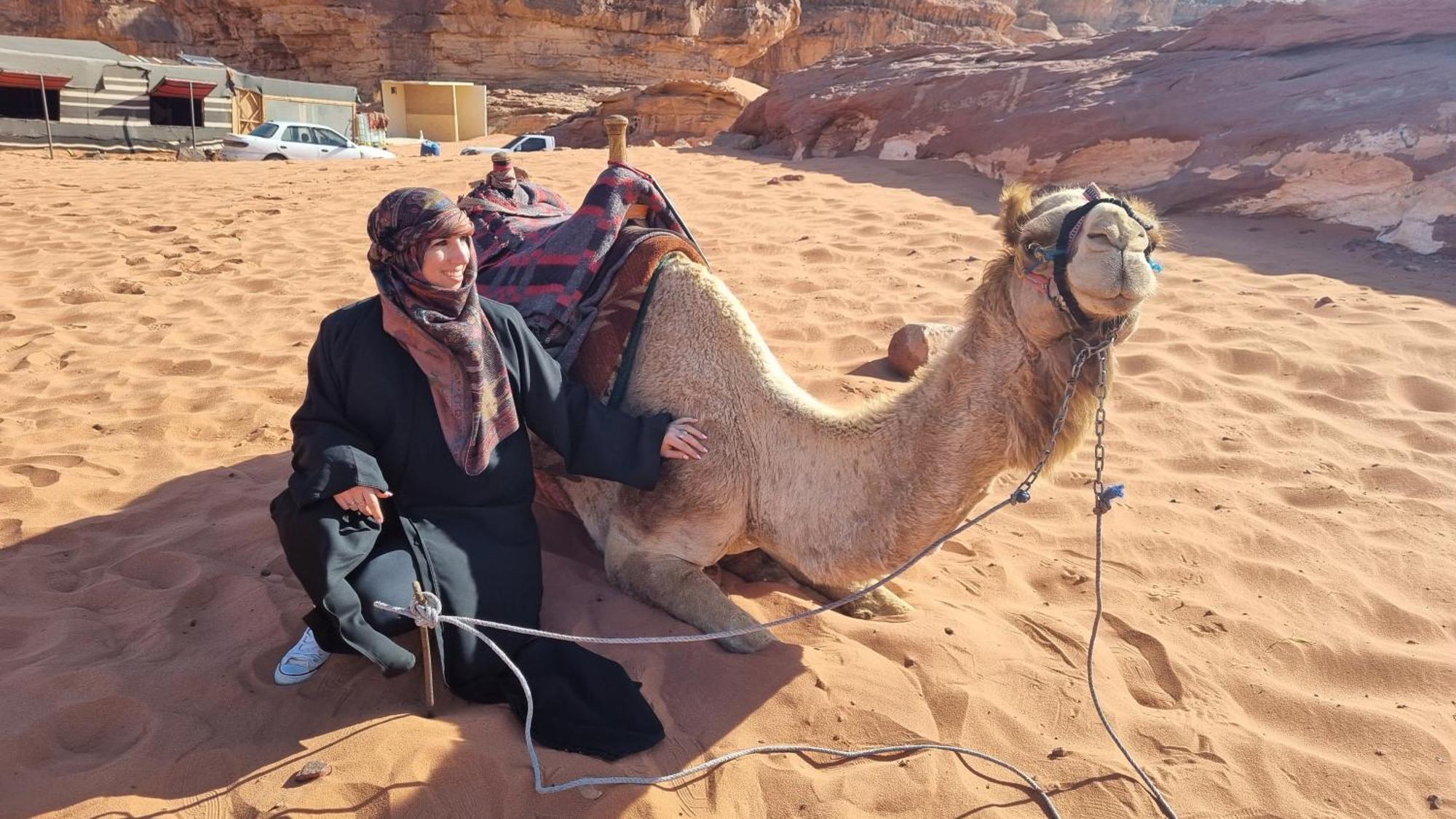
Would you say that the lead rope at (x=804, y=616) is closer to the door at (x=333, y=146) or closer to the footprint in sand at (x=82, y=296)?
the footprint in sand at (x=82, y=296)

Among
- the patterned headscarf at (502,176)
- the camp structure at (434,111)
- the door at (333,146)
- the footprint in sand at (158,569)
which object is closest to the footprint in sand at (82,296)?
the patterned headscarf at (502,176)

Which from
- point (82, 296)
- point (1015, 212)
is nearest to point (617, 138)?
point (1015, 212)

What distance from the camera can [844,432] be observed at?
2768mm

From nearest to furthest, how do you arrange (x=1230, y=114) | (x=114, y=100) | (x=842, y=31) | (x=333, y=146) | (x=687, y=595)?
(x=687, y=595)
(x=1230, y=114)
(x=333, y=146)
(x=114, y=100)
(x=842, y=31)

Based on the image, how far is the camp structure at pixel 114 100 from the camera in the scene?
725 inches

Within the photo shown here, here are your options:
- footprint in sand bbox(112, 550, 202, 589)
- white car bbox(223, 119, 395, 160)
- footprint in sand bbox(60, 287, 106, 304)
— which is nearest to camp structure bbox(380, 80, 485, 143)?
white car bbox(223, 119, 395, 160)

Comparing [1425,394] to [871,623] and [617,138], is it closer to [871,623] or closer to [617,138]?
[871,623]

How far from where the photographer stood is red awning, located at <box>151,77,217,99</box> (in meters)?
20.3

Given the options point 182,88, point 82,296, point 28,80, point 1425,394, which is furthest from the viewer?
point 182,88

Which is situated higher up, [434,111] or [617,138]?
[434,111]

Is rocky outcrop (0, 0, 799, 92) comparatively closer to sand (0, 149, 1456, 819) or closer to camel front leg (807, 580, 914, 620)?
sand (0, 149, 1456, 819)

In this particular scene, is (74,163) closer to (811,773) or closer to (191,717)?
(191,717)

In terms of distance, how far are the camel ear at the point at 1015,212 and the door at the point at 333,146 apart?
17.3m

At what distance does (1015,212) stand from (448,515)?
5.96 ft
